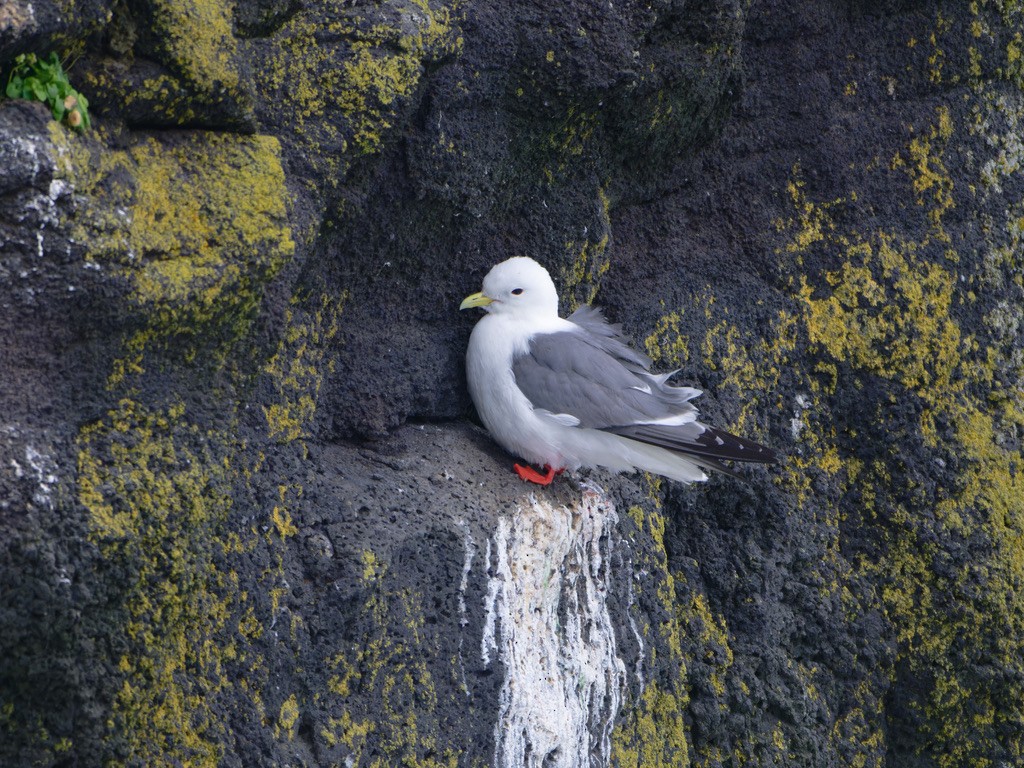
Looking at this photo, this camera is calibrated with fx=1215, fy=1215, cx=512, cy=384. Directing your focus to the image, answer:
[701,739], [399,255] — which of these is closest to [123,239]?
[399,255]

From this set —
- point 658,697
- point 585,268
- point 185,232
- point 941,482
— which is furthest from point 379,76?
point 941,482

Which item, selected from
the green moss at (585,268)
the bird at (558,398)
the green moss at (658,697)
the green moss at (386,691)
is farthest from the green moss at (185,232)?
the green moss at (658,697)

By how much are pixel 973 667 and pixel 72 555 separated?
3.93m

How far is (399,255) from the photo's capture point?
14.4 feet

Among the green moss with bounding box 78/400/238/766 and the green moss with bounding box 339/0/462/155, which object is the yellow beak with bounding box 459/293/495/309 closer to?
the green moss with bounding box 339/0/462/155

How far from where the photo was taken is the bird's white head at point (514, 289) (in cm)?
450

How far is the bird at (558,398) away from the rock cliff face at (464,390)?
166 millimetres

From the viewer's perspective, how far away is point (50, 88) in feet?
9.46

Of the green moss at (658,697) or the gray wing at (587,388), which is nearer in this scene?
the gray wing at (587,388)

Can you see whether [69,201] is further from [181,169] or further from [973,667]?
[973,667]

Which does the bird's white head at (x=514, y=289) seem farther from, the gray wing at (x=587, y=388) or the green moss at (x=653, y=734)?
the green moss at (x=653, y=734)

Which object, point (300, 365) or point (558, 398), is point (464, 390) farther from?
point (300, 365)

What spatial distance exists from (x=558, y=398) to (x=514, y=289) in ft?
1.45

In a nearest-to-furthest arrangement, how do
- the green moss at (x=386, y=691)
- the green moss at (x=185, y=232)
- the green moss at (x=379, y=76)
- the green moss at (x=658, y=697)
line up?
the green moss at (x=185, y=232) → the green moss at (x=386, y=691) → the green moss at (x=379, y=76) → the green moss at (x=658, y=697)
